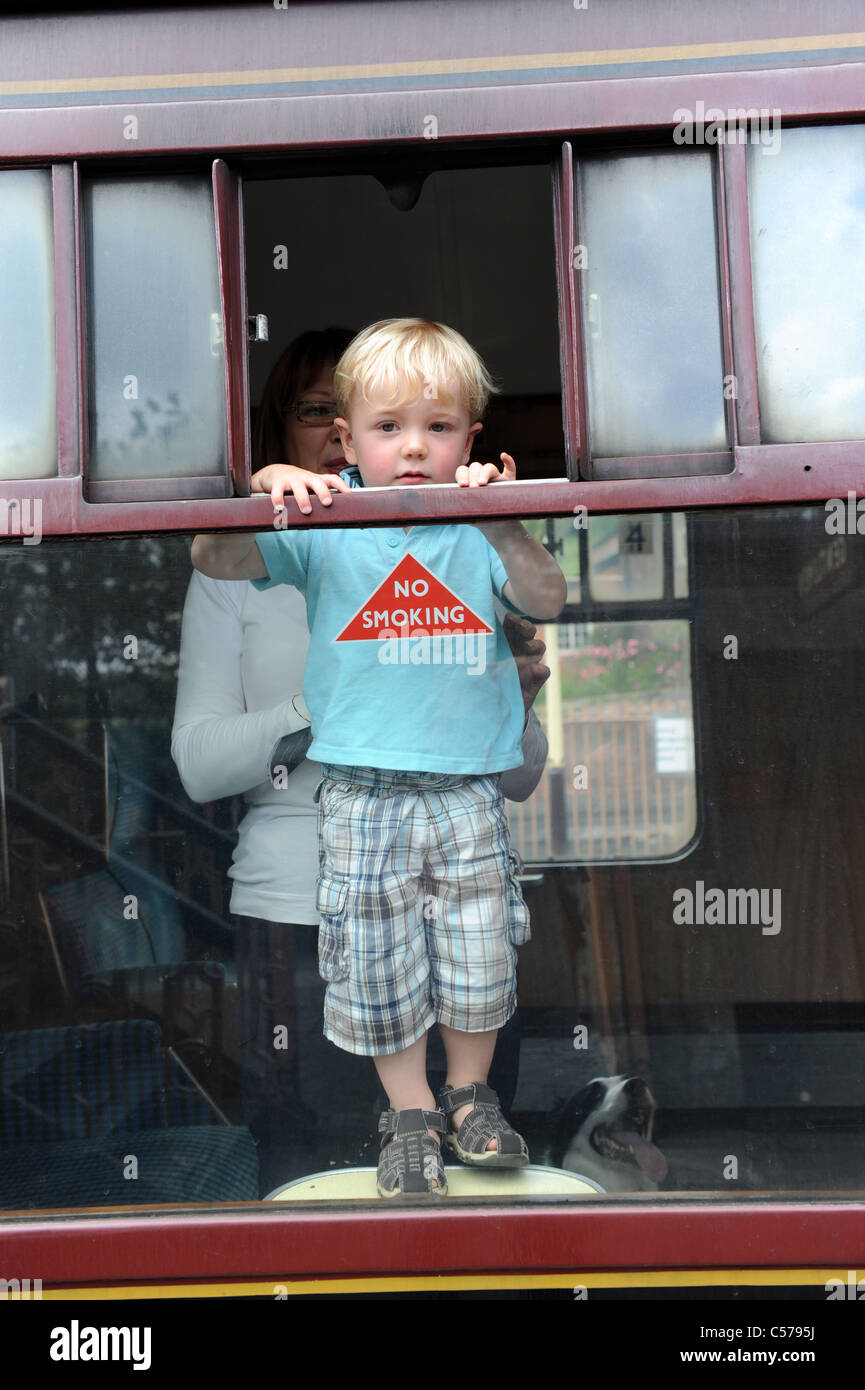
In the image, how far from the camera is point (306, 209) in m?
2.34

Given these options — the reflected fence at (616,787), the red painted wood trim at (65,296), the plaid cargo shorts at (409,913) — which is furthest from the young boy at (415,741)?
the reflected fence at (616,787)

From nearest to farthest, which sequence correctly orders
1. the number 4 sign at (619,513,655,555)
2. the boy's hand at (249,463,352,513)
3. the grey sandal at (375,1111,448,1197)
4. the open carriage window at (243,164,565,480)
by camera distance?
the boy's hand at (249,463,352,513) < the grey sandal at (375,1111,448,1197) < the open carriage window at (243,164,565,480) < the number 4 sign at (619,513,655,555)

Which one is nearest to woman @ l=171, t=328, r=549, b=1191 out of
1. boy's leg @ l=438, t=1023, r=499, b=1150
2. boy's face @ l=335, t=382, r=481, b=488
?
boy's leg @ l=438, t=1023, r=499, b=1150

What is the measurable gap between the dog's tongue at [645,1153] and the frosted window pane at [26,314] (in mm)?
1237

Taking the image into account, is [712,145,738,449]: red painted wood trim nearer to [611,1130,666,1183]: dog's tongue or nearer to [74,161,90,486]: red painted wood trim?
[74,161,90,486]: red painted wood trim

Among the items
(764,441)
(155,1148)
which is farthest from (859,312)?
(155,1148)

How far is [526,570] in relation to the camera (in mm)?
1671

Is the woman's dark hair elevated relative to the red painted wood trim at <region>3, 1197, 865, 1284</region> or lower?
elevated

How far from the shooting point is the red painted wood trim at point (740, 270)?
1.46 metres

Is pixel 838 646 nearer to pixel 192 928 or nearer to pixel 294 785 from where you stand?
pixel 294 785

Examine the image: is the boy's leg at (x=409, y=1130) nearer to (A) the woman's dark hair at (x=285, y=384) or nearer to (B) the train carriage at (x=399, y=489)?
(B) the train carriage at (x=399, y=489)

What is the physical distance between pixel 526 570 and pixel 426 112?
0.59 m

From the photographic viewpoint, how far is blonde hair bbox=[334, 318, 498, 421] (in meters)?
1.67

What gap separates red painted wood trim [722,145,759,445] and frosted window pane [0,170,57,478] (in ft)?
2.77
